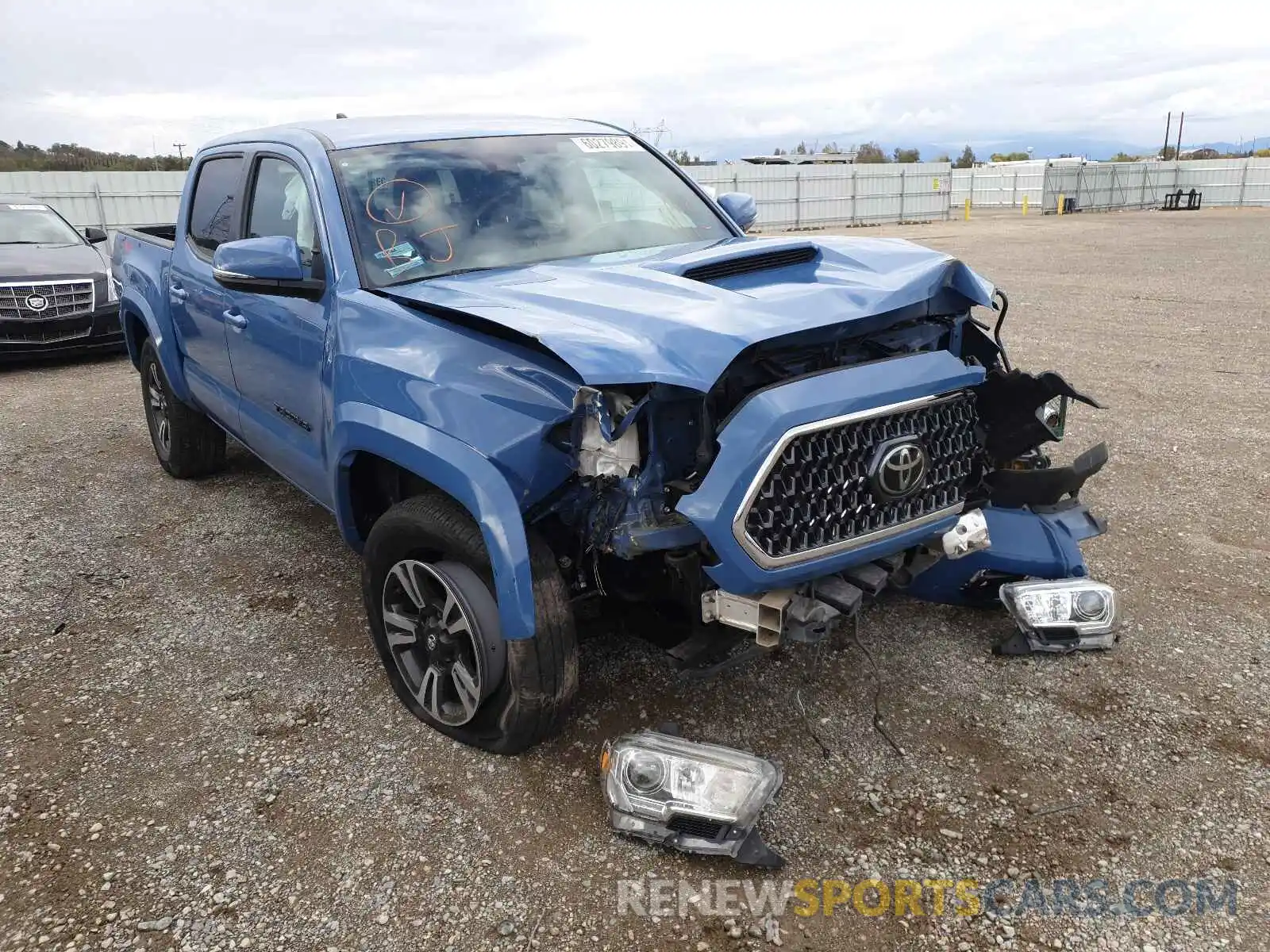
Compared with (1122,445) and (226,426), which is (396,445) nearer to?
(226,426)

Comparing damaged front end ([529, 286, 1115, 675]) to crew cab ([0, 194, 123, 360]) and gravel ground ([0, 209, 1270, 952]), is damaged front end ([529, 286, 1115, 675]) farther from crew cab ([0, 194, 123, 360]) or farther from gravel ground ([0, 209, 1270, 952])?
crew cab ([0, 194, 123, 360])

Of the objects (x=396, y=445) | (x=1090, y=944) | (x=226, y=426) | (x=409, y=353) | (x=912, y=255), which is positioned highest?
(x=912, y=255)

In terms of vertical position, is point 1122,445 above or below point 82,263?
below

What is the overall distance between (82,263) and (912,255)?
901 cm

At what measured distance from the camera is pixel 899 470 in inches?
100

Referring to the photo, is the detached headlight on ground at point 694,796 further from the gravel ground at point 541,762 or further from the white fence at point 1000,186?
the white fence at point 1000,186

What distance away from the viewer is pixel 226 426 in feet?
15.2

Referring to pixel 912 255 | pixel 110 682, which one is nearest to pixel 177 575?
pixel 110 682

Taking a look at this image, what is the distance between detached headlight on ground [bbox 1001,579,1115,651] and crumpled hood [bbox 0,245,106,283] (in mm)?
9139

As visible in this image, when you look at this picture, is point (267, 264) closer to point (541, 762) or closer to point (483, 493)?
point (483, 493)

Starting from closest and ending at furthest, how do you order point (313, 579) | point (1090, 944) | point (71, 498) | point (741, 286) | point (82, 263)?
point (1090, 944) → point (741, 286) → point (313, 579) → point (71, 498) → point (82, 263)

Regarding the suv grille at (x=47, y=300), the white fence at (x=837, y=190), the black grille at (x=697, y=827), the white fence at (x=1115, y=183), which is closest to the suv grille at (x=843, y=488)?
the black grille at (x=697, y=827)

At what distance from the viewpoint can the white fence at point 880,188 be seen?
22562 mm

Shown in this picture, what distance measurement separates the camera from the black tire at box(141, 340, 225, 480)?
5523 mm
